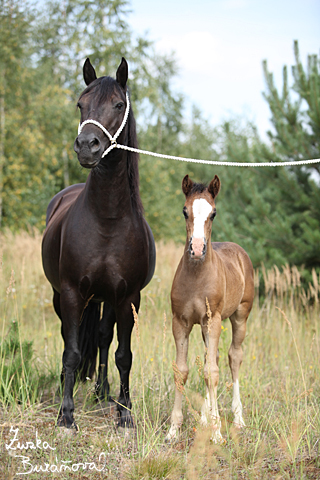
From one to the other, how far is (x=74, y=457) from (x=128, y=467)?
40cm

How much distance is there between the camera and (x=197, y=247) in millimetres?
2482

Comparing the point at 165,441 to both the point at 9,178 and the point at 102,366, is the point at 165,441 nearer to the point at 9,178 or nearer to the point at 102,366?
the point at 102,366

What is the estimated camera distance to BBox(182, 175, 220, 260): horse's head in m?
2.50

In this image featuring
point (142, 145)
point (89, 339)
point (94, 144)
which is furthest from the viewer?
point (142, 145)

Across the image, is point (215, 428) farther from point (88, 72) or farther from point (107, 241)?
point (88, 72)

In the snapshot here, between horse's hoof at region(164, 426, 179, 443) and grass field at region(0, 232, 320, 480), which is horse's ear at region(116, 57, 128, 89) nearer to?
grass field at region(0, 232, 320, 480)

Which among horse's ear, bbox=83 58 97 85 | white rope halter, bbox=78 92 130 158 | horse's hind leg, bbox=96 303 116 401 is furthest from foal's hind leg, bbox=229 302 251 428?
horse's ear, bbox=83 58 97 85

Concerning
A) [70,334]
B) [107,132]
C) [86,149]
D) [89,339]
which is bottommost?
[89,339]

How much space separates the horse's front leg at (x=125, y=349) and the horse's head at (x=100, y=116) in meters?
1.11

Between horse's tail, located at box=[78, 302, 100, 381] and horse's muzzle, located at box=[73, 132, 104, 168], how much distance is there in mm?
1705

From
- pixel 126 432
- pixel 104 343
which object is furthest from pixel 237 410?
pixel 104 343

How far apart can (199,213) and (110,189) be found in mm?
801

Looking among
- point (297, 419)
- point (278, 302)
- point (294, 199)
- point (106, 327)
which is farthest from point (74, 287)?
point (294, 199)

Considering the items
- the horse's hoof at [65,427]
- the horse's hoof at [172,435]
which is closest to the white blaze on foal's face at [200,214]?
Answer: the horse's hoof at [172,435]
